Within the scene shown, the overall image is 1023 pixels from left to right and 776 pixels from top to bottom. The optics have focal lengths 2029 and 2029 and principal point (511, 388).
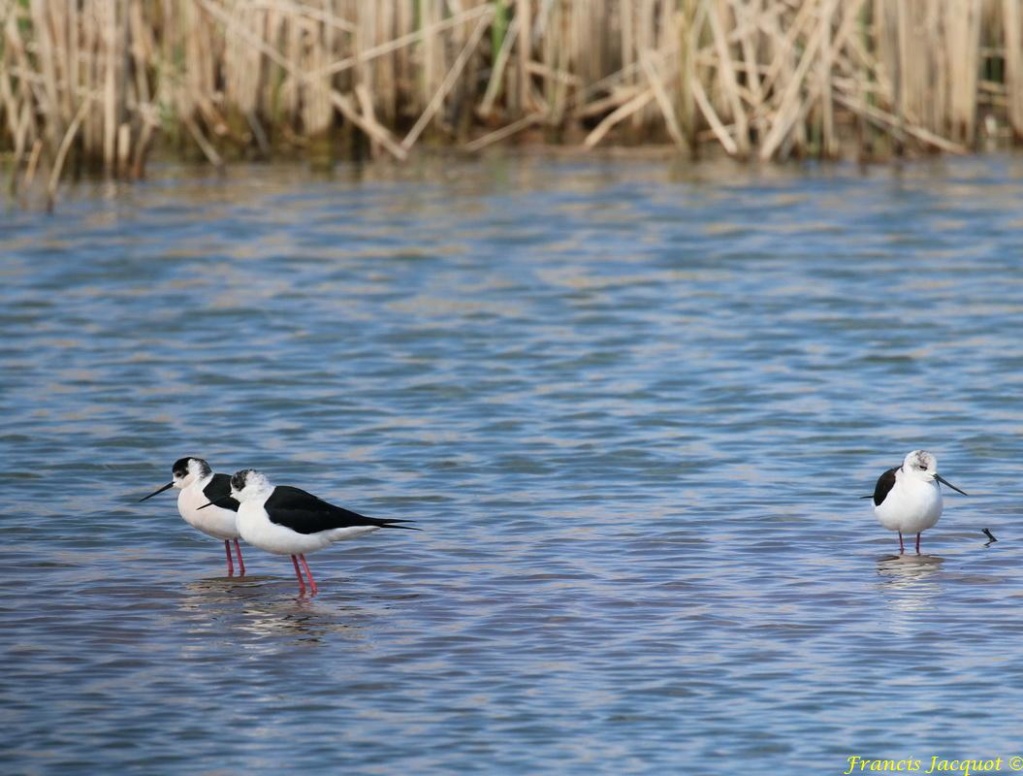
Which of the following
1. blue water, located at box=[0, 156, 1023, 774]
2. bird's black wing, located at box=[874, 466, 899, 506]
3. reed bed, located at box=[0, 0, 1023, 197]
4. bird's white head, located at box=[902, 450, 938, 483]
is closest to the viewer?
blue water, located at box=[0, 156, 1023, 774]

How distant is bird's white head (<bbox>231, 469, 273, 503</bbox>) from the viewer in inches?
302

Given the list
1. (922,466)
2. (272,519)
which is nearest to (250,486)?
(272,519)

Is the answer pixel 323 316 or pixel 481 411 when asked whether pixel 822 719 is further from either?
pixel 323 316

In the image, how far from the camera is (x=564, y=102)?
813 inches

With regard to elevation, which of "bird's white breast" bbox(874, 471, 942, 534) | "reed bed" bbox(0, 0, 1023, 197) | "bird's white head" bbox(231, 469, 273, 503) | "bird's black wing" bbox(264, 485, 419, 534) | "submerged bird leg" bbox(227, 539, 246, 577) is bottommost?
"submerged bird leg" bbox(227, 539, 246, 577)

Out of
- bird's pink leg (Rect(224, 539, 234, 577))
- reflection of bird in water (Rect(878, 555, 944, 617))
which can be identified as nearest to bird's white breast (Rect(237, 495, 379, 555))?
bird's pink leg (Rect(224, 539, 234, 577))

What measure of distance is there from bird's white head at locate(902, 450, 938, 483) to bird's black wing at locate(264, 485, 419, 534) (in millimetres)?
2050

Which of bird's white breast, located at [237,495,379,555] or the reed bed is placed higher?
the reed bed

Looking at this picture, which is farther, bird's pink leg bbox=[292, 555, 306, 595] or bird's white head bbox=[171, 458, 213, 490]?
bird's white head bbox=[171, 458, 213, 490]

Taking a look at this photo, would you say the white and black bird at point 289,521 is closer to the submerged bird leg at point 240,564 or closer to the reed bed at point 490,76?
the submerged bird leg at point 240,564

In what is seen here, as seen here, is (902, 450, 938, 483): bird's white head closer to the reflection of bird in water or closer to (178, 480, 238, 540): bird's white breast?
the reflection of bird in water

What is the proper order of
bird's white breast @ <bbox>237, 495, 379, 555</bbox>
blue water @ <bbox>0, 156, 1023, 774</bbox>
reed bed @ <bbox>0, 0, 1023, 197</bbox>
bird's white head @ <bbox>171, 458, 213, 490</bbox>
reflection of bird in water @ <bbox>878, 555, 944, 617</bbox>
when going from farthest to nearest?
reed bed @ <bbox>0, 0, 1023, 197</bbox>
bird's white head @ <bbox>171, 458, 213, 490</bbox>
bird's white breast @ <bbox>237, 495, 379, 555</bbox>
reflection of bird in water @ <bbox>878, 555, 944, 617</bbox>
blue water @ <bbox>0, 156, 1023, 774</bbox>

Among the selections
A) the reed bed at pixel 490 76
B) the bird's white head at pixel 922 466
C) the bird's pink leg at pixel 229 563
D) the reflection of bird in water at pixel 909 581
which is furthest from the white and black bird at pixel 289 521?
the reed bed at pixel 490 76

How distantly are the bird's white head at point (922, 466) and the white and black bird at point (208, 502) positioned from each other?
264 centimetres
